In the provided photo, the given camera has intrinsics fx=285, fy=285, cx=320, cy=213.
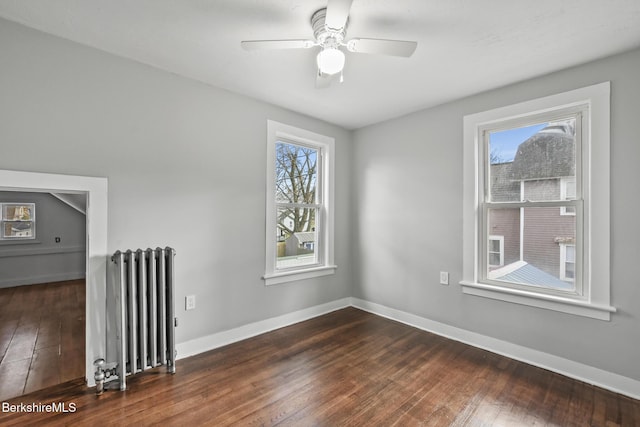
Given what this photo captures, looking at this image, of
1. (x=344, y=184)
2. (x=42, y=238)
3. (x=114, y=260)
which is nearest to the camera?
(x=114, y=260)

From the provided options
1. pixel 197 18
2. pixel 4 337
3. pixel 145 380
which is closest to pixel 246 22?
pixel 197 18

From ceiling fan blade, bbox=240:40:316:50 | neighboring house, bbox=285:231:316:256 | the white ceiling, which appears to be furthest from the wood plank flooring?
ceiling fan blade, bbox=240:40:316:50

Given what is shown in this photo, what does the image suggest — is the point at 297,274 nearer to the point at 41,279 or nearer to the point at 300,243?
the point at 300,243

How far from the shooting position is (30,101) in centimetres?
188

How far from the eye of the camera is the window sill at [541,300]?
2142mm

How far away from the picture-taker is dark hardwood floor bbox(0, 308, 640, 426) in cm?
175

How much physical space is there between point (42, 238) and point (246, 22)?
578cm

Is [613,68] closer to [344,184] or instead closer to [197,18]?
[344,184]

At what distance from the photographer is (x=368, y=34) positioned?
6.30ft

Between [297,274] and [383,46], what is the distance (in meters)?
2.47

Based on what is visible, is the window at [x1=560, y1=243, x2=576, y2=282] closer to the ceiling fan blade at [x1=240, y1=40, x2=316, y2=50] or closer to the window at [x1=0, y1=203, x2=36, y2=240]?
the ceiling fan blade at [x1=240, y1=40, x2=316, y2=50]

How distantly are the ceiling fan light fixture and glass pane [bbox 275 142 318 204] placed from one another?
1.70m

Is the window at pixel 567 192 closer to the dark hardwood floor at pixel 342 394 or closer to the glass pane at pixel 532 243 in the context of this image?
the glass pane at pixel 532 243

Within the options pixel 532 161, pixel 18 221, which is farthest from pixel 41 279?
pixel 532 161
